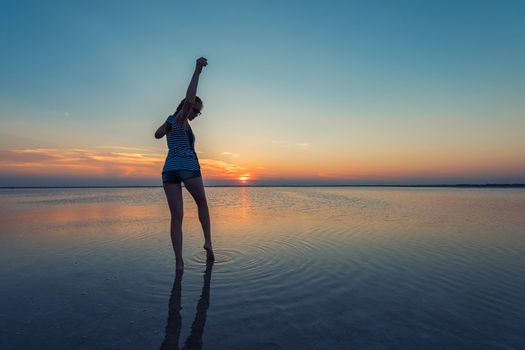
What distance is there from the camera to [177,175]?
16.0 ft

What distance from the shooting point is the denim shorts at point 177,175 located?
4.89 metres

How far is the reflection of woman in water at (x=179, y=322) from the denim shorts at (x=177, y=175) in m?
1.67

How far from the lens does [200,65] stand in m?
4.27

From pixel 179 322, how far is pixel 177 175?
2.54m

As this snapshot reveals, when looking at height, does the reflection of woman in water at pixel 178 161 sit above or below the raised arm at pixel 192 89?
below

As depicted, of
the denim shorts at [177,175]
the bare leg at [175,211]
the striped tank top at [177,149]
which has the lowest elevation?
the bare leg at [175,211]

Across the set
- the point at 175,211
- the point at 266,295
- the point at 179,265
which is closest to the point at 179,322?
the point at 266,295

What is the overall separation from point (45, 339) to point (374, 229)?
820cm

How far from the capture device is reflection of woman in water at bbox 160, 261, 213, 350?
2.47 meters

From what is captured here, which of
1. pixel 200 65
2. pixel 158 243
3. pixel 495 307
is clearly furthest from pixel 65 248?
pixel 495 307

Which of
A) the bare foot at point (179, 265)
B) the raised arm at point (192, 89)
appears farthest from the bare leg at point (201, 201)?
the raised arm at point (192, 89)

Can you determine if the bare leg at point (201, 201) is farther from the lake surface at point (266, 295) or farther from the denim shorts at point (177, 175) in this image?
the lake surface at point (266, 295)

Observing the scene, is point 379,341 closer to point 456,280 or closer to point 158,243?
point 456,280

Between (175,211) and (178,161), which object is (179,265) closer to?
(175,211)
